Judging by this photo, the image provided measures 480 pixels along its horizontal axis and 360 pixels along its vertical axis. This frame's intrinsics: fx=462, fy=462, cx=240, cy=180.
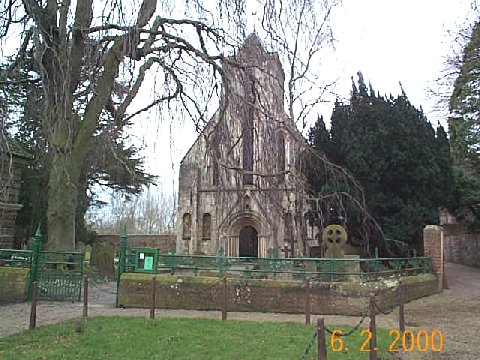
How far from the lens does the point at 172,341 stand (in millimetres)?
7457

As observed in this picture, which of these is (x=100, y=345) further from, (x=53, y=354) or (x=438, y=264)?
(x=438, y=264)

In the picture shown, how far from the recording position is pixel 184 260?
39.4ft

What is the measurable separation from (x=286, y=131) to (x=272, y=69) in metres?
1.67

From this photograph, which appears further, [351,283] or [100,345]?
[351,283]

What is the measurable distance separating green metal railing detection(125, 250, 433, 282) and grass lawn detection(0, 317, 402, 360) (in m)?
2.66

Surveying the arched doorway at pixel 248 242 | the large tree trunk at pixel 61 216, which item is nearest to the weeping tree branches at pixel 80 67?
the large tree trunk at pixel 61 216

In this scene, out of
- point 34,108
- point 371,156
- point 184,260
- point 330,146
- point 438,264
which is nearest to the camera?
point 34,108

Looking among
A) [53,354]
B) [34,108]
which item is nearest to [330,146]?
[34,108]

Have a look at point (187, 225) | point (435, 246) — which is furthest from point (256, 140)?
point (187, 225)

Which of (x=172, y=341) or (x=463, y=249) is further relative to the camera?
(x=463, y=249)

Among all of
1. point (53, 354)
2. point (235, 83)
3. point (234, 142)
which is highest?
point (235, 83)

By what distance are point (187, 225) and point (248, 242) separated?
4142 millimetres

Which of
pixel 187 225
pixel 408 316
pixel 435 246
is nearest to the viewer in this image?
pixel 408 316

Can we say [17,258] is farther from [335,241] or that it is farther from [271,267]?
[335,241]
